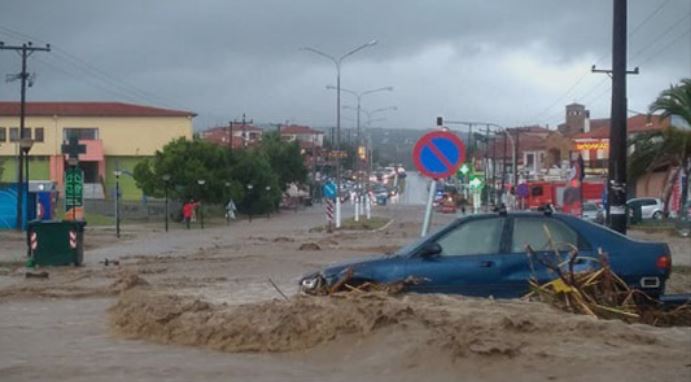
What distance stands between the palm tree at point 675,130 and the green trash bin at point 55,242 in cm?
3021

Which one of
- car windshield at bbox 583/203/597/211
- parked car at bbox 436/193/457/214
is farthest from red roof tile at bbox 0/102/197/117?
car windshield at bbox 583/203/597/211

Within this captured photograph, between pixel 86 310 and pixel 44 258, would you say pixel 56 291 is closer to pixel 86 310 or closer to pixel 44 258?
pixel 86 310

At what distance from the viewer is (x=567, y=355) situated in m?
8.71

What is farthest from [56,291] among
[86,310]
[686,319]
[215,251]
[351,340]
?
[215,251]

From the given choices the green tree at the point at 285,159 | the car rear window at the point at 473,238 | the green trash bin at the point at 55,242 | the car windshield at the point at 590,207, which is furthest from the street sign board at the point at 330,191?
the green tree at the point at 285,159

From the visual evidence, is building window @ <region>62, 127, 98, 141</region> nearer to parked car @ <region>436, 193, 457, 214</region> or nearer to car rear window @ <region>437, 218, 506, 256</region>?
parked car @ <region>436, 193, 457, 214</region>

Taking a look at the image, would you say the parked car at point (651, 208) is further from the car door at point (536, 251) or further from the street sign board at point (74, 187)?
the car door at point (536, 251)

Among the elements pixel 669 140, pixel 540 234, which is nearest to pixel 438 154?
pixel 540 234

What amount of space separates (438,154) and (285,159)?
105204 mm

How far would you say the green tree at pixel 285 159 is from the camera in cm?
11850

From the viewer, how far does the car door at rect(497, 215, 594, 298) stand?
12.4 metres

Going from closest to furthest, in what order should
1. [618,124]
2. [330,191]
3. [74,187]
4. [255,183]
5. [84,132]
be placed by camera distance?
[618,124], [74,187], [330,191], [255,183], [84,132]

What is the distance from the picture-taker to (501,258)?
1266 cm

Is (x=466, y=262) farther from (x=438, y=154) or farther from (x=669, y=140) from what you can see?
(x=669, y=140)
